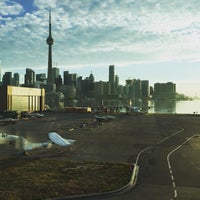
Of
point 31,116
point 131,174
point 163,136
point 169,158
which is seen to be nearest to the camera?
point 131,174

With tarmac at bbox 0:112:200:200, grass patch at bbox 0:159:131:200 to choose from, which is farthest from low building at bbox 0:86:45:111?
grass patch at bbox 0:159:131:200

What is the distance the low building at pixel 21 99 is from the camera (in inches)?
3656

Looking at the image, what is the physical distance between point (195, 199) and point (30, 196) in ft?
36.5

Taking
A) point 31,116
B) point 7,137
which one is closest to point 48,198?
point 7,137

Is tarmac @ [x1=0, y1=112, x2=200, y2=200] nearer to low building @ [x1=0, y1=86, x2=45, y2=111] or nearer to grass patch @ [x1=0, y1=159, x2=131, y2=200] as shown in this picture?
grass patch @ [x1=0, y1=159, x2=131, y2=200]

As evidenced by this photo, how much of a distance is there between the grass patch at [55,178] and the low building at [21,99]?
67.5m

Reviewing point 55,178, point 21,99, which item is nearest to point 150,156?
point 55,178

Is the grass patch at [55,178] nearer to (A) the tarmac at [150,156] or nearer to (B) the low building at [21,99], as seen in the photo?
(A) the tarmac at [150,156]

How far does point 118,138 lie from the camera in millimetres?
45750

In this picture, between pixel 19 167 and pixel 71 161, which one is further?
pixel 71 161

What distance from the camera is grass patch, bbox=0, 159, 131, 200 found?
66.3 feet

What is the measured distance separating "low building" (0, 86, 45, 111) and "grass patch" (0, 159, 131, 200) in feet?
222

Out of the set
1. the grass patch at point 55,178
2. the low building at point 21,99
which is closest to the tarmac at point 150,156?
the grass patch at point 55,178

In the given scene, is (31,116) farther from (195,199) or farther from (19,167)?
(195,199)
